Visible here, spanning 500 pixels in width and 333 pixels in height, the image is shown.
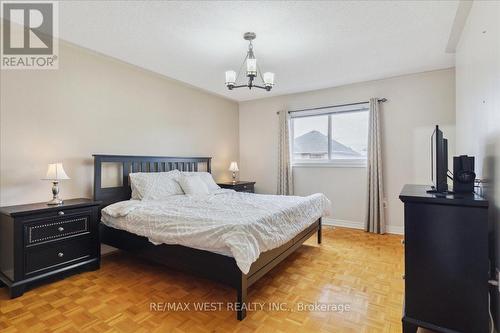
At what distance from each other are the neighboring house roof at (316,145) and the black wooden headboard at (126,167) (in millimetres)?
2172

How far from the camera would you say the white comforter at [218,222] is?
1.95m

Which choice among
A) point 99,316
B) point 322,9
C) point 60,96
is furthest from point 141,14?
point 99,316

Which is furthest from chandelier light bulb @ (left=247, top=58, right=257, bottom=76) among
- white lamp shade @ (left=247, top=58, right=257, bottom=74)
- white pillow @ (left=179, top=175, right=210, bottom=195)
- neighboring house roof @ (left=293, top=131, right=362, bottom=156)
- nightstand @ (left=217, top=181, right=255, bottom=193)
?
neighboring house roof @ (left=293, top=131, right=362, bottom=156)

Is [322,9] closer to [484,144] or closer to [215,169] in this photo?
[484,144]

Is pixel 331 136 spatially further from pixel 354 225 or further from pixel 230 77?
pixel 230 77

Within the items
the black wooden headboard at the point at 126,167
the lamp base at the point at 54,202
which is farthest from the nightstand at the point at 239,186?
the lamp base at the point at 54,202

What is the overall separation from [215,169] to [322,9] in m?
3.45

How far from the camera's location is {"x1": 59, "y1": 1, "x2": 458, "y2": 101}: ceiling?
222 centimetres

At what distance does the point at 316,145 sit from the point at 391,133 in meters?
1.27

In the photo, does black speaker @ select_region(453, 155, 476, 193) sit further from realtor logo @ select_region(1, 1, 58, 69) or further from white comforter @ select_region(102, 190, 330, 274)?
realtor logo @ select_region(1, 1, 58, 69)

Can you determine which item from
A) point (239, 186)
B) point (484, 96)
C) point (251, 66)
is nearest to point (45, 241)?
point (251, 66)

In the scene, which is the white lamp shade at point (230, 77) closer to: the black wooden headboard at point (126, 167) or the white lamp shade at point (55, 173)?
the black wooden headboard at point (126, 167)

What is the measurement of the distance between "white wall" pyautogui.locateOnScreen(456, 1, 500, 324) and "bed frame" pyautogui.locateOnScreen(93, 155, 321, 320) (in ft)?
5.14

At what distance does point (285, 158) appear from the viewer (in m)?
4.96
